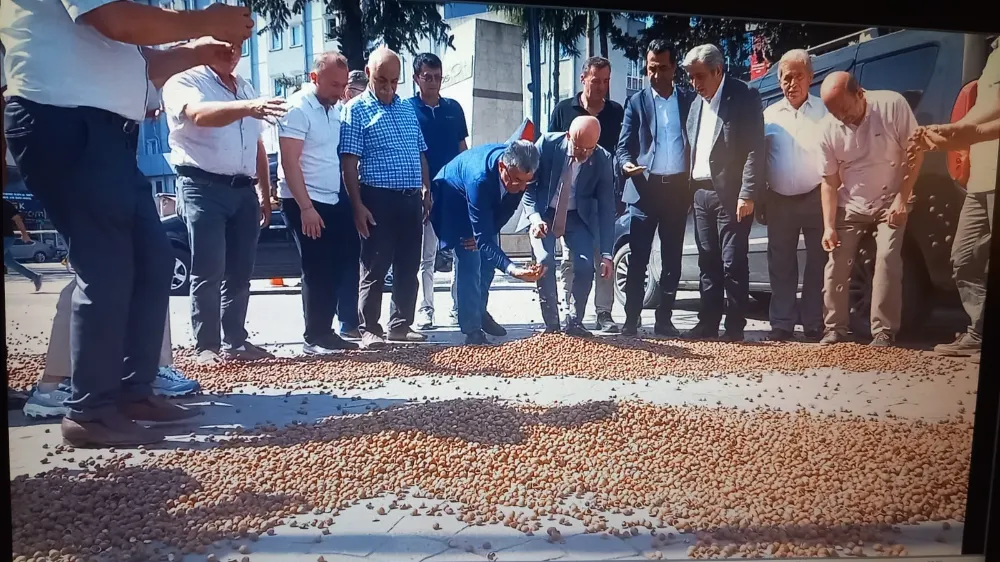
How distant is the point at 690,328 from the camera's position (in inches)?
113

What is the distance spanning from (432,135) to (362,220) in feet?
1.46

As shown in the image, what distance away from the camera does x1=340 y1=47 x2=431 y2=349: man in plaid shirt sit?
99.7 inches

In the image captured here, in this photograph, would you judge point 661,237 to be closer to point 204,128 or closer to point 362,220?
point 362,220

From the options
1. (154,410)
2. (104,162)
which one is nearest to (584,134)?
(104,162)

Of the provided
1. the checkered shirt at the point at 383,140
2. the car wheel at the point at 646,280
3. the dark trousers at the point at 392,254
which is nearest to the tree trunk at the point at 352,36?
the checkered shirt at the point at 383,140

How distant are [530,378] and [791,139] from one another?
5.12 ft

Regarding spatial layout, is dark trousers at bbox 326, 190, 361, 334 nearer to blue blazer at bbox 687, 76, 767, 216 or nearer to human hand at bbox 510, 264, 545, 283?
human hand at bbox 510, 264, 545, 283

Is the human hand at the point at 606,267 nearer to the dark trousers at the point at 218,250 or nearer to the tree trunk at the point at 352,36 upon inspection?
the tree trunk at the point at 352,36

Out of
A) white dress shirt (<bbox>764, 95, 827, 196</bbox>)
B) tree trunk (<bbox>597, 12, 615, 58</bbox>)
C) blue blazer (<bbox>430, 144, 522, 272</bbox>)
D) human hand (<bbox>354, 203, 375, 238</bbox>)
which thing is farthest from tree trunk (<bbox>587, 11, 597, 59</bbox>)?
human hand (<bbox>354, 203, 375, 238</bbox>)

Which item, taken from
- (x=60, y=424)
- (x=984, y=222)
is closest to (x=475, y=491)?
(x=60, y=424)

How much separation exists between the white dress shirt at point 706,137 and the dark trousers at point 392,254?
123 cm

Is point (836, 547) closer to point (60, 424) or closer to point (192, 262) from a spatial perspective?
point (192, 262)

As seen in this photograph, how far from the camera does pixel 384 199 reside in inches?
101

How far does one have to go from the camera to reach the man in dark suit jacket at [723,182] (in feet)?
8.77
